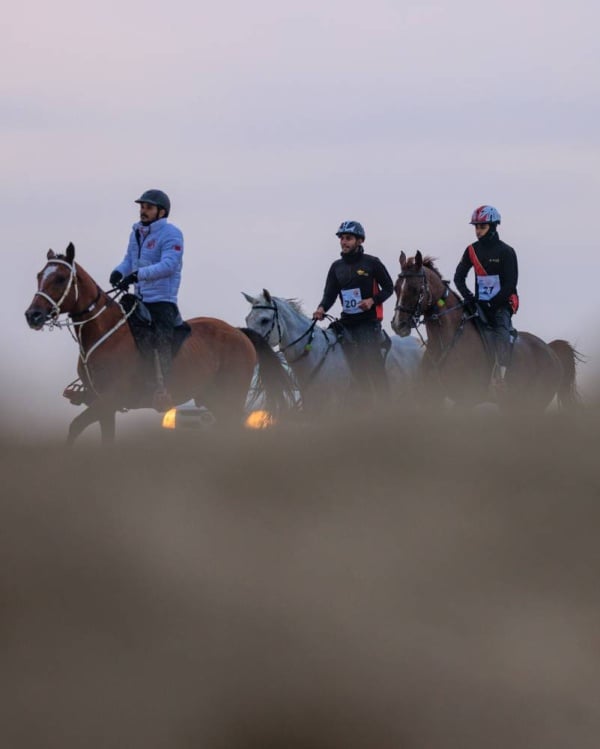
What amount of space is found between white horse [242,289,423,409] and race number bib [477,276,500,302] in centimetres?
151

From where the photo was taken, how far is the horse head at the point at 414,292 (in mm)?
21375

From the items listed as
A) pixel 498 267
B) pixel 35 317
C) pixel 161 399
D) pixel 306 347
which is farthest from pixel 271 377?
pixel 35 317

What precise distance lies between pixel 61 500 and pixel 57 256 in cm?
670

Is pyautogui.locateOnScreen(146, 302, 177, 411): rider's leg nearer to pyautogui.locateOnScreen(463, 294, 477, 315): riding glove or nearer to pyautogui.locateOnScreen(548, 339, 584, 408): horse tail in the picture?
pyautogui.locateOnScreen(463, 294, 477, 315): riding glove

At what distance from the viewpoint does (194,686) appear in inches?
350

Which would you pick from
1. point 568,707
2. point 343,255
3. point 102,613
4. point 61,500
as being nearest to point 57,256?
point 343,255

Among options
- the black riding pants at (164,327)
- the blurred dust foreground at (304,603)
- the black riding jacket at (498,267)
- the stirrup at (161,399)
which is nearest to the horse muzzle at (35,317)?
the black riding pants at (164,327)

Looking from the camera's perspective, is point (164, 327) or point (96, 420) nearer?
point (96, 420)

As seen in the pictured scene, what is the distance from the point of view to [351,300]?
72.8 ft

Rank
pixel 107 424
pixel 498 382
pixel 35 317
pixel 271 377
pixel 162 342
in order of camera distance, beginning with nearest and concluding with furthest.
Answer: pixel 35 317, pixel 107 424, pixel 162 342, pixel 271 377, pixel 498 382

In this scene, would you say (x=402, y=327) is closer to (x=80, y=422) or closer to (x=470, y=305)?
(x=470, y=305)

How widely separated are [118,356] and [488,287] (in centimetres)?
521

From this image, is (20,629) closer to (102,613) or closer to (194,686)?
(102,613)

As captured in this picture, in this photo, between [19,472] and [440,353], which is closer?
[19,472]
